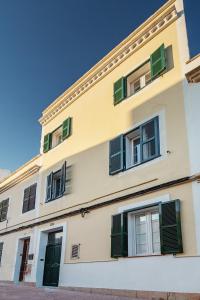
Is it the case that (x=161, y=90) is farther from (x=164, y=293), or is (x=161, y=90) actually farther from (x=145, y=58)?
(x=164, y=293)

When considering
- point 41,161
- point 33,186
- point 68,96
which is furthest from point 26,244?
point 68,96

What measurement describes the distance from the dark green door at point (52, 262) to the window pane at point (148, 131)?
221 inches

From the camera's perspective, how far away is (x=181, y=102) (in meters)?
9.09

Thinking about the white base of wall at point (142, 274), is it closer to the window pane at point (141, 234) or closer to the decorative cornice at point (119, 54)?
the window pane at point (141, 234)

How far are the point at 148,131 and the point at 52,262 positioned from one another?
6.61 metres

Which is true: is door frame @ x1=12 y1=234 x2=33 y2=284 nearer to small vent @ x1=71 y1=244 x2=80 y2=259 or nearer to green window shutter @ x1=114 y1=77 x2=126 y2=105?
small vent @ x1=71 y1=244 x2=80 y2=259

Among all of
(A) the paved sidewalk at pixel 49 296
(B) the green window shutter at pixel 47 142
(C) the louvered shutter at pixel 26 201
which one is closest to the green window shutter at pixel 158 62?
(A) the paved sidewalk at pixel 49 296

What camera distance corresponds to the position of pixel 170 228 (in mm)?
7898

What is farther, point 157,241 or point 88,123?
point 88,123

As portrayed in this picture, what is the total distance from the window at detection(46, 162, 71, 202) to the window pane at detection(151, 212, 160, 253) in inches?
181

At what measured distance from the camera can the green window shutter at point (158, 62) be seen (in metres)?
10.0

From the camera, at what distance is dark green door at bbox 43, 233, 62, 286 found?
12255 millimetres

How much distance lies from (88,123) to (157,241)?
5941 mm

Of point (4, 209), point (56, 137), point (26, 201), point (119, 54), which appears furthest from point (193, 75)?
point (4, 209)
